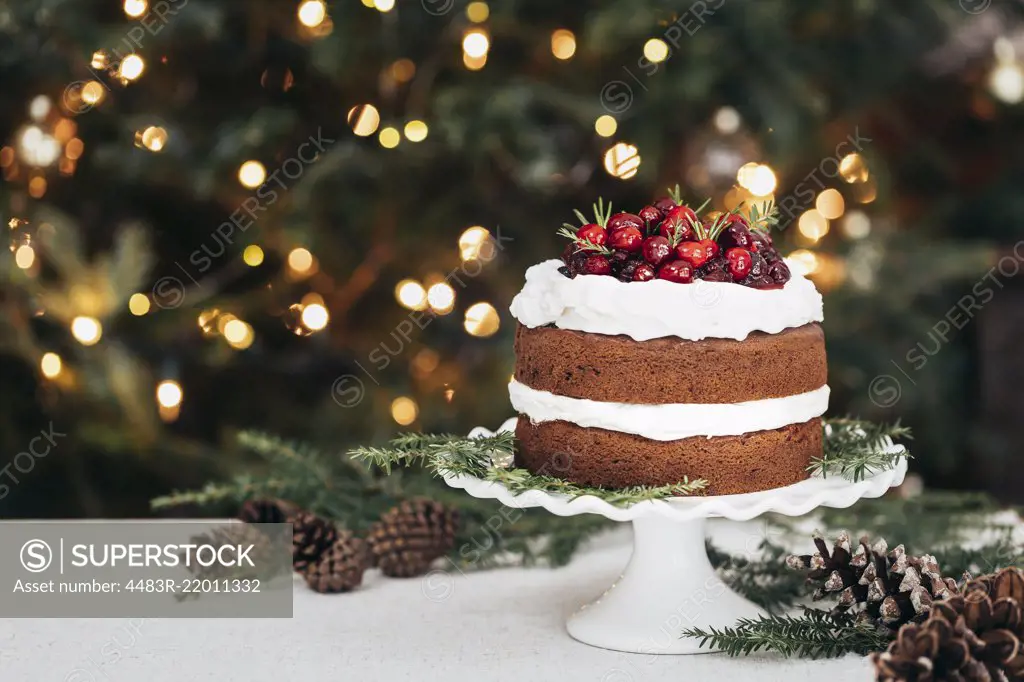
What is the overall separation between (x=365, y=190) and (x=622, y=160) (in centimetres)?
54

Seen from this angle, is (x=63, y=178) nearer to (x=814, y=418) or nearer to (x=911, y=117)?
(x=814, y=418)

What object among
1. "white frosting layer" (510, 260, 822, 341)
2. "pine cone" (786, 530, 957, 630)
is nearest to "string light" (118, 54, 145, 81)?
"white frosting layer" (510, 260, 822, 341)

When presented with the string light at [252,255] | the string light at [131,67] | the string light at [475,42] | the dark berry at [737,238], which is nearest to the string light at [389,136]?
the string light at [475,42]

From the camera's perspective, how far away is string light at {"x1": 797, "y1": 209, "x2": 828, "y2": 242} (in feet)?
8.45

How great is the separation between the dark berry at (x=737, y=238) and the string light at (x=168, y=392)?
1.38 metres

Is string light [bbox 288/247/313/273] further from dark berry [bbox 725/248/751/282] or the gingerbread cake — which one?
dark berry [bbox 725/248/751/282]

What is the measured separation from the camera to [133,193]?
2.53 meters

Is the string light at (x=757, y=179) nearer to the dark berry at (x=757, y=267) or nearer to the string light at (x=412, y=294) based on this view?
the string light at (x=412, y=294)

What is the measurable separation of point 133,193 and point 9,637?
1.17 m

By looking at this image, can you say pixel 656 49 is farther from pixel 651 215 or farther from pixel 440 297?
pixel 651 215

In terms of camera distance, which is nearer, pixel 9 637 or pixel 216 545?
pixel 9 637

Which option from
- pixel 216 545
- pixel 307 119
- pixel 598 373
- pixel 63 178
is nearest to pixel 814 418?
pixel 598 373

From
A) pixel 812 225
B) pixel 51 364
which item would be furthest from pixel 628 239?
pixel 51 364

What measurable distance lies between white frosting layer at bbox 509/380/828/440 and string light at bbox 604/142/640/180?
95cm
